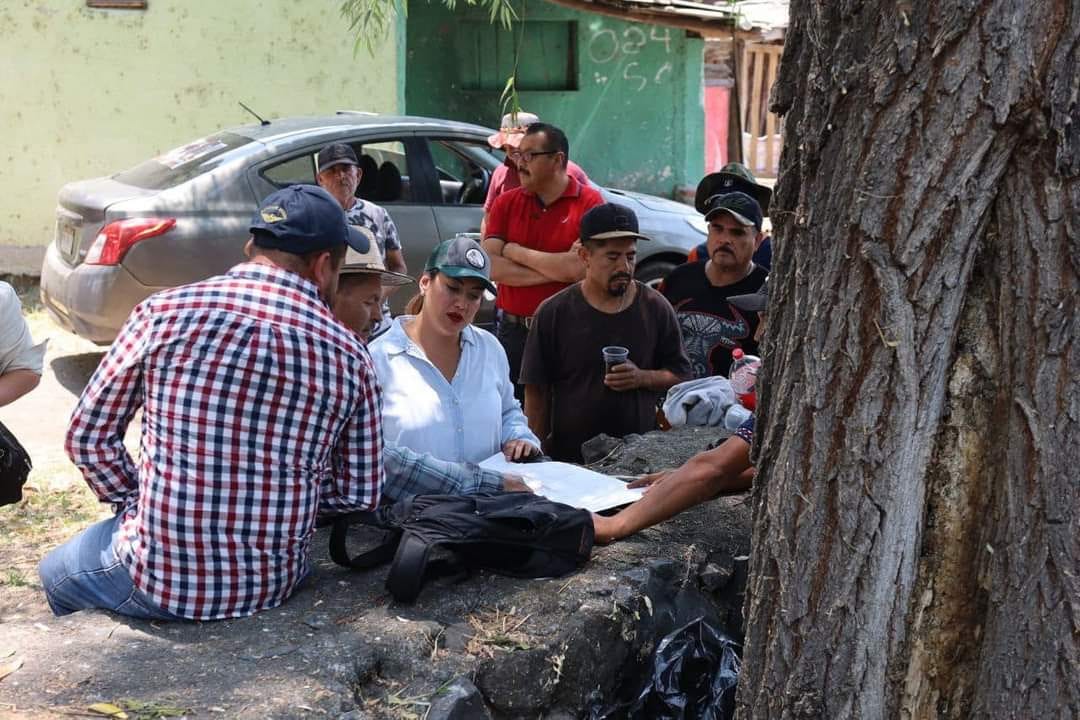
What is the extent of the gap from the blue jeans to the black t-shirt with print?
2984 millimetres

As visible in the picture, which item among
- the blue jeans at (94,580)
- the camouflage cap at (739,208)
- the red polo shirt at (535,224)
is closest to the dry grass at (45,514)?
the blue jeans at (94,580)

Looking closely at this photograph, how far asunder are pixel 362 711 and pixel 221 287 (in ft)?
3.75

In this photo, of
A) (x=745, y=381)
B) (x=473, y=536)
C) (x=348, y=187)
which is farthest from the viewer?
(x=348, y=187)

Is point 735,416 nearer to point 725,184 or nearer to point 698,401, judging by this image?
point 698,401

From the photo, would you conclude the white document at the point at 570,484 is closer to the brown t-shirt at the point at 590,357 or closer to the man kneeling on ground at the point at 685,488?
the man kneeling on ground at the point at 685,488

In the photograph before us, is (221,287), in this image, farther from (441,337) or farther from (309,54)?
(309,54)

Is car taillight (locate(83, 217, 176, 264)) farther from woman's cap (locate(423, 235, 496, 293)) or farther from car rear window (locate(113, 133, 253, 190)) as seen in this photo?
woman's cap (locate(423, 235, 496, 293))

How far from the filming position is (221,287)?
3.21 meters

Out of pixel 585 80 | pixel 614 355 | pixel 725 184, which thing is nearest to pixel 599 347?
pixel 614 355

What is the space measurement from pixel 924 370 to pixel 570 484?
1.86 metres

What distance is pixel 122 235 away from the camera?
7578mm

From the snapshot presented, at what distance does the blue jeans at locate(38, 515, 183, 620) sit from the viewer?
338 centimetres

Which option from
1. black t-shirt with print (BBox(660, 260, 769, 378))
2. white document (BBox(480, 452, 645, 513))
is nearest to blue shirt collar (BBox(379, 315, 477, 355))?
white document (BBox(480, 452, 645, 513))

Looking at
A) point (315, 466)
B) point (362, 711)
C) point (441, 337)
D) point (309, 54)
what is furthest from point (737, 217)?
point (309, 54)
